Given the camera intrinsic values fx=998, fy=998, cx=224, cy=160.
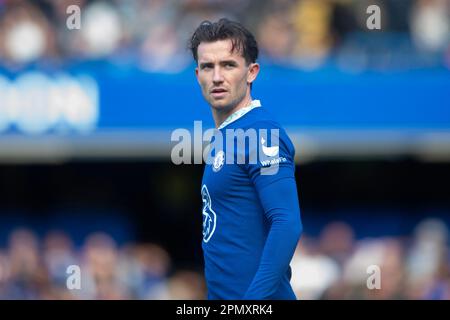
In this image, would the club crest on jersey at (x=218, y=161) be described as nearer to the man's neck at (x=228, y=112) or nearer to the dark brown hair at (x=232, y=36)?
the man's neck at (x=228, y=112)

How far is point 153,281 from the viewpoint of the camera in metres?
11.3

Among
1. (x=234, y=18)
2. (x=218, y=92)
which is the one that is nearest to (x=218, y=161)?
(x=218, y=92)

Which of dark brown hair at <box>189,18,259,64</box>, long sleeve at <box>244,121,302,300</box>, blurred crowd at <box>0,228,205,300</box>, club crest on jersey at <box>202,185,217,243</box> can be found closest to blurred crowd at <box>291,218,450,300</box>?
blurred crowd at <box>0,228,205,300</box>

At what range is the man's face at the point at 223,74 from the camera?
419cm

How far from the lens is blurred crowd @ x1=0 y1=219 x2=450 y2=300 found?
10305 mm

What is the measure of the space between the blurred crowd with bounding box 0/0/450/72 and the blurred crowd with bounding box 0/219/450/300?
2.12m

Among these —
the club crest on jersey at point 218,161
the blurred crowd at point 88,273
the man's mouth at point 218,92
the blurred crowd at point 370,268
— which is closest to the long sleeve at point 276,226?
the club crest on jersey at point 218,161

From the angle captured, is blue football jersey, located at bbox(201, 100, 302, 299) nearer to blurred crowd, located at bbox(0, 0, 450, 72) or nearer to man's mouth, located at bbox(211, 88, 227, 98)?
man's mouth, located at bbox(211, 88, 227, 98)

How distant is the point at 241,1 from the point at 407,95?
7.65 ft

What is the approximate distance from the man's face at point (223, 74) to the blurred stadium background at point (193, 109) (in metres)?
6.37

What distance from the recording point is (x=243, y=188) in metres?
4.07

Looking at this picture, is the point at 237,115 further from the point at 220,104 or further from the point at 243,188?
the point at 243,188
